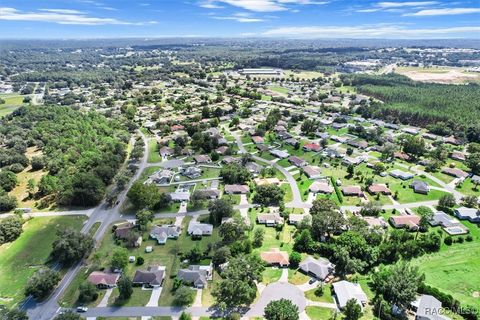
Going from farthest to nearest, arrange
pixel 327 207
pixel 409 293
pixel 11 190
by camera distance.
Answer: pixel 11 190 → pixel 327 207 → pixel 409 293

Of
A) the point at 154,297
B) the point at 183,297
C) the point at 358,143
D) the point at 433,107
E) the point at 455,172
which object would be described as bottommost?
the point at 154,297

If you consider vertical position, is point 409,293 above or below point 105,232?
above

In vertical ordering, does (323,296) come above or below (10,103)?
below

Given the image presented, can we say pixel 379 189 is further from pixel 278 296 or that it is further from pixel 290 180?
pixel 278 296

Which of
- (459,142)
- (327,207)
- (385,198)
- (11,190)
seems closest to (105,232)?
(11,190)

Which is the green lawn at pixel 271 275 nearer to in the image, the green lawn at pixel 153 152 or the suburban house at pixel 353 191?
the suburban house at pixel 353 191

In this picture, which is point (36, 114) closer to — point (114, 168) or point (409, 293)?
point (114, 168)

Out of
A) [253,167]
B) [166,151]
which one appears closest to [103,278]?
[253,167]
